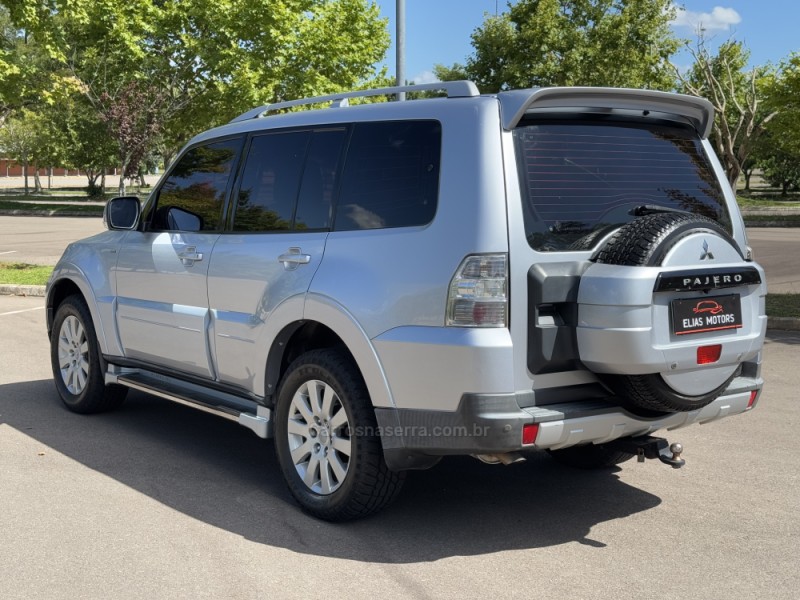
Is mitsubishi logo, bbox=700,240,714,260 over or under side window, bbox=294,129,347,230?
under

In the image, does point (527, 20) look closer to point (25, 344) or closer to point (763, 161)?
point (763, 161)

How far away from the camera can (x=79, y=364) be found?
23.0 feet

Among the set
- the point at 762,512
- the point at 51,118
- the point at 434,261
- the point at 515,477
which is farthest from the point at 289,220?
the point at 51,118

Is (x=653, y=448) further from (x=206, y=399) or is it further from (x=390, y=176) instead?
(x=206, y=399)

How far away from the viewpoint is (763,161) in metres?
61.9

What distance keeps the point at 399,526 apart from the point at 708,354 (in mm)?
1668

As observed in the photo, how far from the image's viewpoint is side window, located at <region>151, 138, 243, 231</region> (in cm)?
576

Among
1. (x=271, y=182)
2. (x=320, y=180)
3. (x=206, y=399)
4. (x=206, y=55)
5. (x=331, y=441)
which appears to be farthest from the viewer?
(x=206, y=55)

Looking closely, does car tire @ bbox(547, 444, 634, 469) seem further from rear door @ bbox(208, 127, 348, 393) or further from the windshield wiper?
rear door @ bbox(208, 127, 348, 393)

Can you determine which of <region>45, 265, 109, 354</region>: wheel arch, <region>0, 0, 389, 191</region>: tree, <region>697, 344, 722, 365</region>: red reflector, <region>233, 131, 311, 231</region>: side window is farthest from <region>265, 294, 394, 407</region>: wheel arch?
<region>0, 0, 389, 191</region>: tree

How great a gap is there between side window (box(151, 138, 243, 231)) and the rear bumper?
6.59 ft

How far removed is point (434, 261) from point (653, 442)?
1390 mm

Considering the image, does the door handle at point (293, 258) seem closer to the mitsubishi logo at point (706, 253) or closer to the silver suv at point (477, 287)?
the silver suv at point (477, 287)

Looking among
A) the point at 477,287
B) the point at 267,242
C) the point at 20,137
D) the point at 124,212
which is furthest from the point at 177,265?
Answer: the point at 20,137
